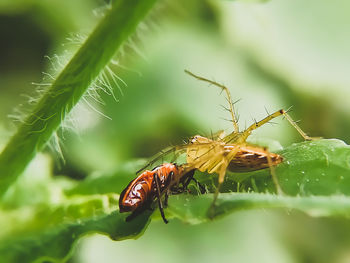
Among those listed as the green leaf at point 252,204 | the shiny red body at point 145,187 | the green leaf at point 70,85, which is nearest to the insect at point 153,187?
the shiny red body at point 145,187

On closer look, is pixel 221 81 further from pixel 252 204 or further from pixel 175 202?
pixel 252 204

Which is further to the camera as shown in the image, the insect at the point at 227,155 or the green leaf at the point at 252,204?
the insect at the point at 227,155

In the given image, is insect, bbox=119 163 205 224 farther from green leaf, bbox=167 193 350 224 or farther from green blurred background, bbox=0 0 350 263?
green blurred background, bbox=0 0 350 263

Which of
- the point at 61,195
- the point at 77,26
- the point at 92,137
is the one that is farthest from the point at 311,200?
the point at 77,26

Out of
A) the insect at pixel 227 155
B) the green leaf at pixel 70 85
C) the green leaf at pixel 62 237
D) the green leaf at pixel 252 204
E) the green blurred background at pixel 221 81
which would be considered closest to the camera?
the green leaf at pixel 252 204

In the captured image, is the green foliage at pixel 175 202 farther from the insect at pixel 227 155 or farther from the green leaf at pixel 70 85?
the green leaf at pixel 70 85

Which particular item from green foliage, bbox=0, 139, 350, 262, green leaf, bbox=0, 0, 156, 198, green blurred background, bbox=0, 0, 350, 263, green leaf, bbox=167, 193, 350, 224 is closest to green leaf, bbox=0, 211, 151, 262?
green foliage, bbox=0, 139, 350, 262

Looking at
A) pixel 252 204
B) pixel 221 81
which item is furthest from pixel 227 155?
pixel 221 81

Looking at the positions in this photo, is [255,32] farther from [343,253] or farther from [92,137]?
[343,253]
